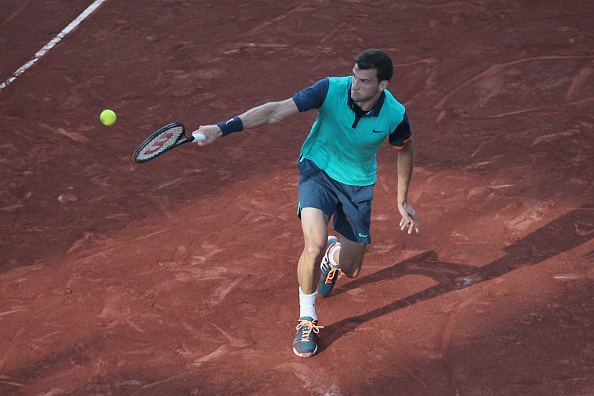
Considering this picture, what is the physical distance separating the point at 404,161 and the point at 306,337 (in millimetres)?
1621

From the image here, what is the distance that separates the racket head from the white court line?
18.9 ft

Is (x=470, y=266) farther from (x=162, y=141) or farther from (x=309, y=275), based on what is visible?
(x=162, y=141)

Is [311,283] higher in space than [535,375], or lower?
higher

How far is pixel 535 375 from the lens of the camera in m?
6.50

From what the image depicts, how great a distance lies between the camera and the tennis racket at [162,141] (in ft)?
20.3

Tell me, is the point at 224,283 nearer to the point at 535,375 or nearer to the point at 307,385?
the point at 307,385

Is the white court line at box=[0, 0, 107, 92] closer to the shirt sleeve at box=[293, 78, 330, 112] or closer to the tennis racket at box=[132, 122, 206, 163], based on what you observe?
the tennis racket at box=[132, 122, 206, 163]

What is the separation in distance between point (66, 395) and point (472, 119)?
6.02 meters

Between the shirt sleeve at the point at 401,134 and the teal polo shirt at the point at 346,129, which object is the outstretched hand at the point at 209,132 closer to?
the teal polo shirt at the point at 346,129

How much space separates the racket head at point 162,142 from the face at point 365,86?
1.31 meters

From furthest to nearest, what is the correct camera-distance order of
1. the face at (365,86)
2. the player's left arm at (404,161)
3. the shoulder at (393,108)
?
the player's left arm at (404,161) → the shoulder at (393,108) → the face at (365,86)

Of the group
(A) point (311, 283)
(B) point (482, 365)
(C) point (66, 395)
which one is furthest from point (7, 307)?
(B) point (482, 365)

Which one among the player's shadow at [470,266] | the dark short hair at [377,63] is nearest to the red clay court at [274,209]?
the player's shadow at [470,266]

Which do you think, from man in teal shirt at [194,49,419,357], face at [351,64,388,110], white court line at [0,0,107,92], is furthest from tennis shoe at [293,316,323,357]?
white court line at [0,0,107,92]
